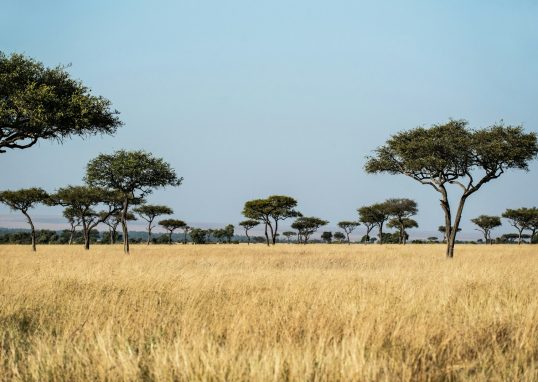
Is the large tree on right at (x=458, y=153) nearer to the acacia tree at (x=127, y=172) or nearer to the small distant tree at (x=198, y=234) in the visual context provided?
the acacia tree at (x=127, y=172)

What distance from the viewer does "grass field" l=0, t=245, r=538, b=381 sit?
4113mm

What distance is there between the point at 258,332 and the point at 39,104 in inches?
706

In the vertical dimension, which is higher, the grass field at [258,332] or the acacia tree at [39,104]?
the acacia tree at [39,104]

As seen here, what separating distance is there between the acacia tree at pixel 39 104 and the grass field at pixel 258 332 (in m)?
10.4

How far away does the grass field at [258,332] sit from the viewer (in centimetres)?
411

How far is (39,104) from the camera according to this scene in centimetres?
1994

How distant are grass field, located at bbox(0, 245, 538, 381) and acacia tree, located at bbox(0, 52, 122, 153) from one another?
10.4 metres

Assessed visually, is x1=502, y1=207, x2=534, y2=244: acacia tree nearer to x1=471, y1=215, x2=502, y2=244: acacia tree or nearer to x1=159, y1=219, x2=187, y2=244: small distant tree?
x1=471, y1=215, x2=502, y2=244: acacia tree

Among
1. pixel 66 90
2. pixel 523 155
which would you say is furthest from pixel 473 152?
pixel 66 90

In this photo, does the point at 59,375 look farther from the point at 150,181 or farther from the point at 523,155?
the point at 150,181

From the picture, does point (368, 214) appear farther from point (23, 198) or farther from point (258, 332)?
point (258, 332)

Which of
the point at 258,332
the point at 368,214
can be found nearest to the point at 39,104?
the point at 258,332

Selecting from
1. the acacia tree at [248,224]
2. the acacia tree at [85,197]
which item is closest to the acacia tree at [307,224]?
the acacia tree at [248,224]

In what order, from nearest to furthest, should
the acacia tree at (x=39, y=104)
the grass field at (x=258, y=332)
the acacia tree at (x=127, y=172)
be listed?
the grass field at (x=258, y=332) < the acacia tree at (x=39, y=104) < the acacia tree at (x=127, y=172)
